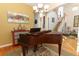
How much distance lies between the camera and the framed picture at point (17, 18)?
2.18 m

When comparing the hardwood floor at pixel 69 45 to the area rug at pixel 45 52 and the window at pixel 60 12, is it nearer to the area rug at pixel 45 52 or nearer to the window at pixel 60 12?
the area rug at pixel 45 52

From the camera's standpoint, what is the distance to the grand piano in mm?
2230

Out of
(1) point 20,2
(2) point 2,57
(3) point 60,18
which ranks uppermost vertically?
(1) point 20,2

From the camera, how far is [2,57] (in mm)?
2324

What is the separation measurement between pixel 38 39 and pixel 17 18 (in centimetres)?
60

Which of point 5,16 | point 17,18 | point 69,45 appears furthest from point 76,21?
point 5,16

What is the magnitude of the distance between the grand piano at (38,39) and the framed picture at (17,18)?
0.96 feet

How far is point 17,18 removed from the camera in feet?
7.30

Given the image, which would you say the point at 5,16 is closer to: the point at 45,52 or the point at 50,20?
the point at 50,20

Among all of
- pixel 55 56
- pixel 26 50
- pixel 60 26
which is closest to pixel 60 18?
pixel 60 26

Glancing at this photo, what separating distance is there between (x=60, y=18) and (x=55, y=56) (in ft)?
2.61

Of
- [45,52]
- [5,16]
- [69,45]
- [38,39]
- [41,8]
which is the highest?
[41,8]

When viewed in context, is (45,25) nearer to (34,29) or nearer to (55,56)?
(34,29)

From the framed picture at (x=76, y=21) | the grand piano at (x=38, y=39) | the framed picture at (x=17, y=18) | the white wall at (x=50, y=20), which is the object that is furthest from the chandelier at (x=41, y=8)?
the framed picture at (x=76, y=21)
